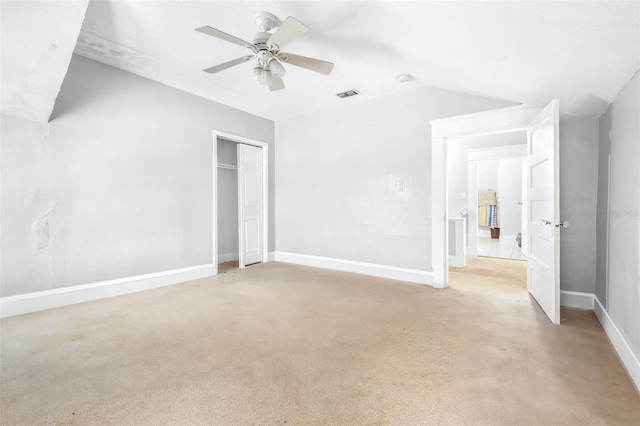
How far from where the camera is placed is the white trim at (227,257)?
555cm

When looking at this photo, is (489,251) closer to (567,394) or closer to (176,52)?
(567,394)

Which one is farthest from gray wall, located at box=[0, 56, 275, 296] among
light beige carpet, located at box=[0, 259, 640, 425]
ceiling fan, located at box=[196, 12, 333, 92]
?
ceiling fan, located at box=[196, 12, 333, 92]

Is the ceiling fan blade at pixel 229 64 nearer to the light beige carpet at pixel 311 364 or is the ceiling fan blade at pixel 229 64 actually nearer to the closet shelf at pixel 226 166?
the light beige carpet at pixel 311 364

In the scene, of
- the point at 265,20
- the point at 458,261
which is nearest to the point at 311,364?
the point at 265,20

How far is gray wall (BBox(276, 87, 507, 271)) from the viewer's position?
4012mm

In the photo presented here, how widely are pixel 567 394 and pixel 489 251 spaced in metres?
5.19

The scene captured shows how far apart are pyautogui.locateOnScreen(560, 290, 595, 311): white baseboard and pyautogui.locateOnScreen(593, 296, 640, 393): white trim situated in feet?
1.14

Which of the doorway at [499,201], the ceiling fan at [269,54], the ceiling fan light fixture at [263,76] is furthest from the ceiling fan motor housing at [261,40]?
the doorway at [499,201]

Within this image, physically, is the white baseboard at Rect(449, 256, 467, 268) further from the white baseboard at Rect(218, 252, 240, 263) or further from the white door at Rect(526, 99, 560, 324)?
the white baseboard at Rect(218, 252, 240, 263)

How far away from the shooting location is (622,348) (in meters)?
2.07

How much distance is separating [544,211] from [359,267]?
2428mm

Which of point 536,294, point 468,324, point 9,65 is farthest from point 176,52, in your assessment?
point 536,294

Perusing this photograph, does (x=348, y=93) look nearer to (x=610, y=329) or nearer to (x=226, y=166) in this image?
(x=226, y=166)

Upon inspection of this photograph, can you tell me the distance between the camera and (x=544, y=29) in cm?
186
